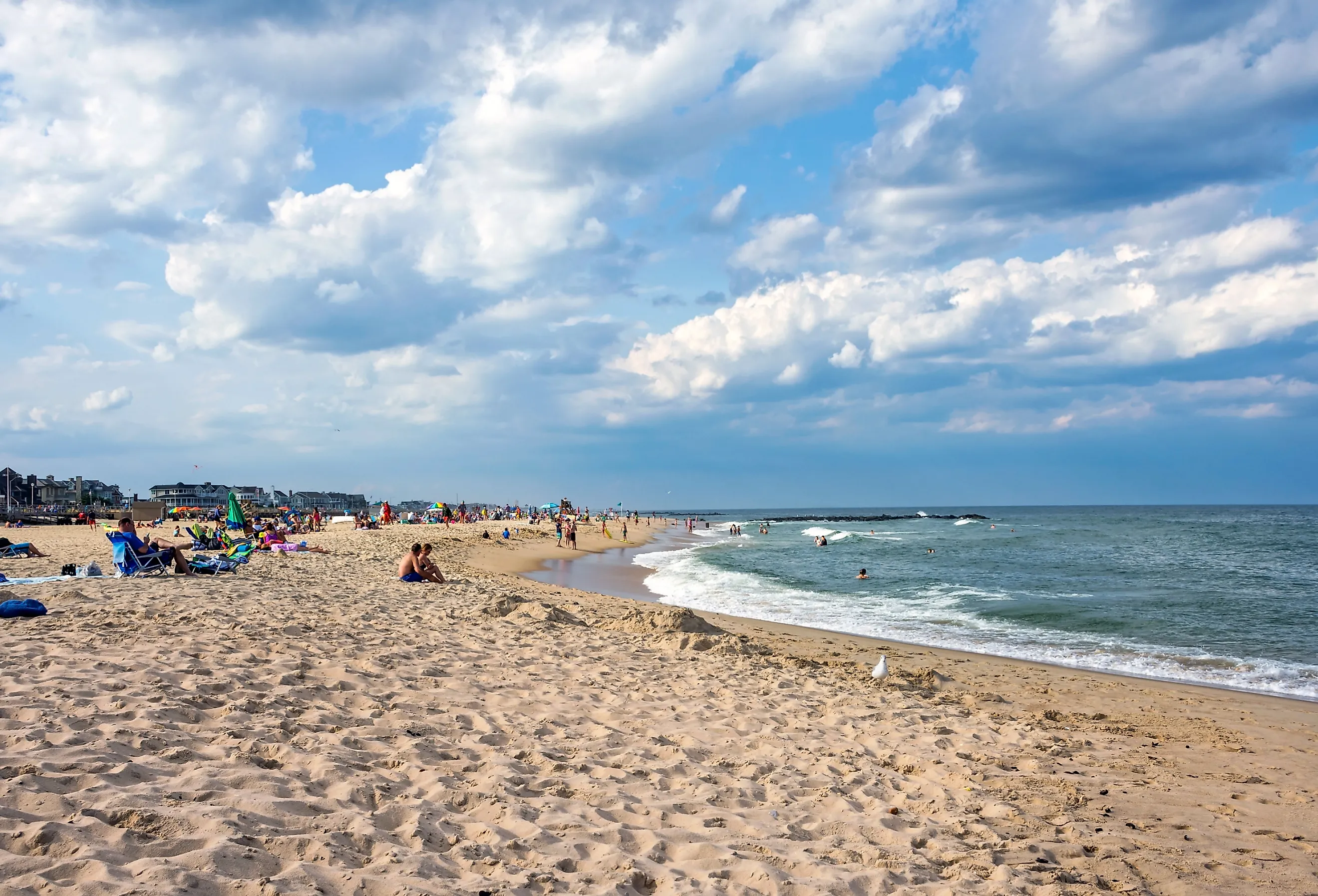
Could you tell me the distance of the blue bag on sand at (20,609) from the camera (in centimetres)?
778

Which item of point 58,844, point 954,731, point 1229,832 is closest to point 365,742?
point 58,844

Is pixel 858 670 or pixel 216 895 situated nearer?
pixel 216 895

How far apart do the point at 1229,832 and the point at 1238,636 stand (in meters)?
11.0

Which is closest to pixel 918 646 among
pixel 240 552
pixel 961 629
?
pixel 961 629

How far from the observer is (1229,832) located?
197 inches

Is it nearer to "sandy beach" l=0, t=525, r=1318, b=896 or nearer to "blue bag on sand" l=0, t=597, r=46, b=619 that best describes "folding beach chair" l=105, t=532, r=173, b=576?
"sandy beach" l=0, t=525, r=1318, b=896

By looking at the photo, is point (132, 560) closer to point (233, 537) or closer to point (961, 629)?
point (233, 537)

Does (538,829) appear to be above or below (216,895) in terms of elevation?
below

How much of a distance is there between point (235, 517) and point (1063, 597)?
28235mm

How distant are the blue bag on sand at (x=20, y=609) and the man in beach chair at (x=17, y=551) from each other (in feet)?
39.3

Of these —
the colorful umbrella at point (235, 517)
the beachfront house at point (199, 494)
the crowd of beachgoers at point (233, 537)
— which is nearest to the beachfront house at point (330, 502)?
the beachfront house at point (199, 494)

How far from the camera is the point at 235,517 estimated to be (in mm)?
28312

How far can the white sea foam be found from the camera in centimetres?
1088

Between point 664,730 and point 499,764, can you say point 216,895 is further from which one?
point 664,730
